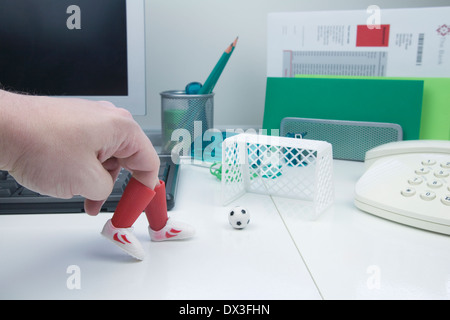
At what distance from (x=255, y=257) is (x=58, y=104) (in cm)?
26

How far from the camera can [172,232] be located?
52 cm

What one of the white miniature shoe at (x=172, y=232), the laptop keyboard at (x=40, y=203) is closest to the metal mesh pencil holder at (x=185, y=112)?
the laptop keyboard at (x=40, y=203)

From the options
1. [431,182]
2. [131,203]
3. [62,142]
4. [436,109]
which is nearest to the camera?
[62,142]

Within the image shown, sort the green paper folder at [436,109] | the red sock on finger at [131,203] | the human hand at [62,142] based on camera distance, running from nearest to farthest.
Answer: the human hand at [62,142] → the red sock on finger at [131,203] → the green paper folder at [436,109]

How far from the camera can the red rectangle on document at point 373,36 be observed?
0.92 metres

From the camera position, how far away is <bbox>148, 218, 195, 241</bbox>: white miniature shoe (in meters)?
0.52

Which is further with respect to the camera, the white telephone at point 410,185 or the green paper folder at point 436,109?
the green paper folder at point 436,109

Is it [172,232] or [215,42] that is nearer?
[172,232]

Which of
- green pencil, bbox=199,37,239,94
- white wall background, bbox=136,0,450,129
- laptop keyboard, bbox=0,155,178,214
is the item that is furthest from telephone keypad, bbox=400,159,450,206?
white wall background, bbox=136,0,450,129

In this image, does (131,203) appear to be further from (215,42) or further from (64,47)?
(215,42)

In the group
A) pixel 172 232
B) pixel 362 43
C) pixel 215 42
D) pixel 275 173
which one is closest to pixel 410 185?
pixel 275 173

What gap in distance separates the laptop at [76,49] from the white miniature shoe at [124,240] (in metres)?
0.42

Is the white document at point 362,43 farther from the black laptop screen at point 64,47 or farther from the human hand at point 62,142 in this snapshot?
the human hand at point 62,142

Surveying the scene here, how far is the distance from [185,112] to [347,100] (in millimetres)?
327
